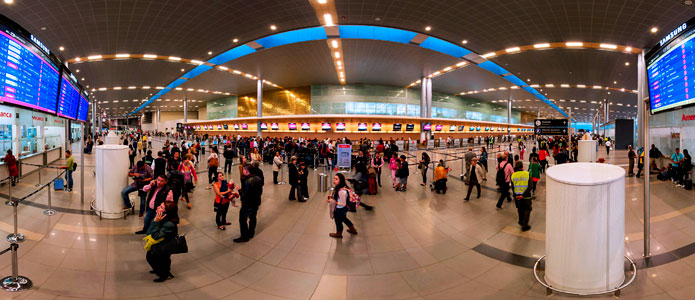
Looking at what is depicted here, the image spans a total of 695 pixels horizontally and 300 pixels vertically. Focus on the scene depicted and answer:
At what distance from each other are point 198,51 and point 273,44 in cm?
Result: 422

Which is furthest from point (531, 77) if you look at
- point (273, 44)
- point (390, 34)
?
point (273, 44)

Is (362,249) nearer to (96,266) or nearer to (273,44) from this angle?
(96,266)

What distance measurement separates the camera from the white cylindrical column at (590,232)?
305cm

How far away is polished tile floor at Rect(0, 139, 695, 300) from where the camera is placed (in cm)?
324

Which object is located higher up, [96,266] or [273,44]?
[273,44]

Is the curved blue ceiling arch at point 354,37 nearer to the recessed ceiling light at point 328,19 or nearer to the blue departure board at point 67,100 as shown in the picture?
the recessed ceiling light at point 328,19

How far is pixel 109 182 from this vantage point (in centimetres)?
613

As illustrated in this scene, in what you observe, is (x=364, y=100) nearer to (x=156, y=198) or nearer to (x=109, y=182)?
(x=109, y=182)

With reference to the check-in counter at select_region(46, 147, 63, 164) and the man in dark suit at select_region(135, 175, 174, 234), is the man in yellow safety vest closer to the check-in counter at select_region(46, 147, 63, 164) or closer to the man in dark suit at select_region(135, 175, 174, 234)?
the man in dark suit at select_region(135, 175, 174, 234)

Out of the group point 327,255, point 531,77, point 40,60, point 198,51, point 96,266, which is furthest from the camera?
point 531,77

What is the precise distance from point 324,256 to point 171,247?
216 cm

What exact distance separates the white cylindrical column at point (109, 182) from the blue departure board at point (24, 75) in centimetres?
341

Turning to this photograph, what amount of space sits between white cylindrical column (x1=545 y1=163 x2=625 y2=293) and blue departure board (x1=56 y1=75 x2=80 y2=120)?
50.4 ft

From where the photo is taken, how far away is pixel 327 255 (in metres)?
4.21
